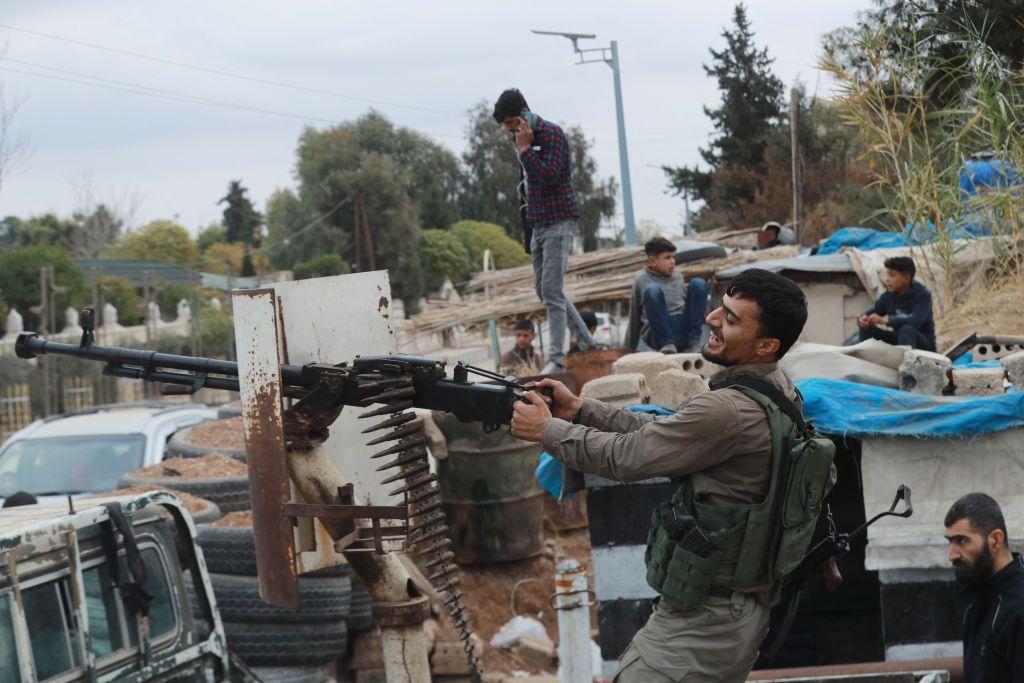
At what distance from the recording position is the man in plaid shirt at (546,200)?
685 centimetres

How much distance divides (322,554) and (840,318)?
7.66 metres

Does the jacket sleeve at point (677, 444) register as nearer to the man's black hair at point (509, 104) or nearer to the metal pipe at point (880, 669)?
the metal pipe at point (880, 669)

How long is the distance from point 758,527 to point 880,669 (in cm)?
237

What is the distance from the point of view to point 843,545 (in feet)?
11.7

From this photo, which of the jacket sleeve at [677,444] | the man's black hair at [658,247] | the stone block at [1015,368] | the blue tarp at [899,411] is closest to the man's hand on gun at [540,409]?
the jacket sleeve at [677,444]

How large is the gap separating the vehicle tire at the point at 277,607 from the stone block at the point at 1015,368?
4069mm

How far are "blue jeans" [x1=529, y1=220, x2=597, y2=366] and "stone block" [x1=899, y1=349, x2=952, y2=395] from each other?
7.97ft

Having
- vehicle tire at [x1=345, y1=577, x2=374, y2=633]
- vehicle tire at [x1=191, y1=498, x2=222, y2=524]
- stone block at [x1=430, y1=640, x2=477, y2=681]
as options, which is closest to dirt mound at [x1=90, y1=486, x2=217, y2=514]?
vehicle tire at [x1=191, y1=498, x2=222, y2=524]

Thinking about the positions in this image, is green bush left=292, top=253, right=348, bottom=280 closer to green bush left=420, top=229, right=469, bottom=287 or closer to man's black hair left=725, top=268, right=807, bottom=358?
green bush left=420, top=229, right=469, bottom=287

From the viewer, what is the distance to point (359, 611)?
7379 mm

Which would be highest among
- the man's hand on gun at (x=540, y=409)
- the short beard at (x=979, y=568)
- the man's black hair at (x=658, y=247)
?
the man's black hair at (x=658, y=247)

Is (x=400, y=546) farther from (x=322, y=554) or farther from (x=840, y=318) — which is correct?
(x=840, y=318)

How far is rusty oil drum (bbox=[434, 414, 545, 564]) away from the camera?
889 centimetres

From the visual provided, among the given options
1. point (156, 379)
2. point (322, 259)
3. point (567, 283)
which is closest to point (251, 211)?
point (322, 259)
